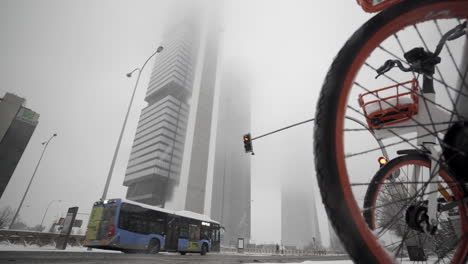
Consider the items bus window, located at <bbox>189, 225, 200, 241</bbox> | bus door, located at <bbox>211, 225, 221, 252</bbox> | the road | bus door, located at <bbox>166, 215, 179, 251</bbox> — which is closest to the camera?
the road

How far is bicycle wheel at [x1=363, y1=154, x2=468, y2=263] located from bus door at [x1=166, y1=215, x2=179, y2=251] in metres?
14.2

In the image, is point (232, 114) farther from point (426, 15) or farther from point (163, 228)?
A: point (426, 15)

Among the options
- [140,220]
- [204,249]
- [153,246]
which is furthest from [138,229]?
[204,249]

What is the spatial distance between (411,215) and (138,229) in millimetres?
13563

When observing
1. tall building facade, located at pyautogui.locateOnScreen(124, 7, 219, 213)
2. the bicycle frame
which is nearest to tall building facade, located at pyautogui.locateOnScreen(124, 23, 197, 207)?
tall building facade, located at pyautogui.locateOnScreen(124, 7, 219, 213)

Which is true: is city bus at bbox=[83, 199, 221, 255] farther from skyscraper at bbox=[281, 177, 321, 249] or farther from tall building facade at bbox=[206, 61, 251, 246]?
skyscraper at bbox=[281, 177, 321, 249]

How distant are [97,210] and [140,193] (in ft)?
298

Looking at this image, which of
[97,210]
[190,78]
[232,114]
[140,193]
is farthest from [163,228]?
[232,114]

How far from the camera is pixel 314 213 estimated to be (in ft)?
624

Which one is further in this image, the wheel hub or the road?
the road

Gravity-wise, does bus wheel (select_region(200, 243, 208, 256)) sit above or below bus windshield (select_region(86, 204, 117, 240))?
below

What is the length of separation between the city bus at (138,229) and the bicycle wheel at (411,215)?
40.9 ft

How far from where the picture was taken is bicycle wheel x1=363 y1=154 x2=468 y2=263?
1.73 m

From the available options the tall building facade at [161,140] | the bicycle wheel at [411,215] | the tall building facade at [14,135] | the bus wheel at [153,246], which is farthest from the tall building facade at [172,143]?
the bicycle wheel at [411,215]
